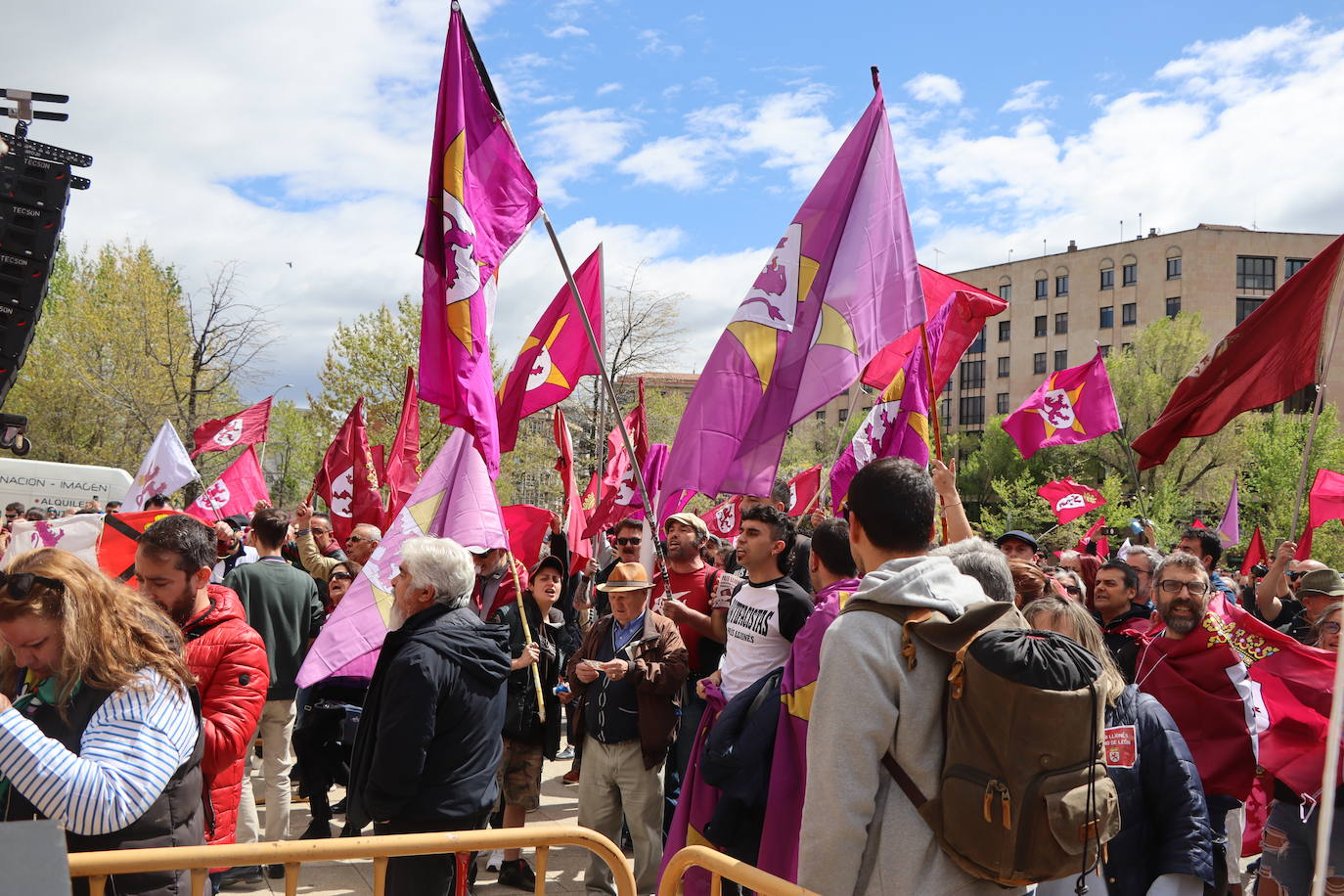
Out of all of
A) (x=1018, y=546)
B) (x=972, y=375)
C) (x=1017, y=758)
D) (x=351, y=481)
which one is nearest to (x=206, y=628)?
(x=1017, y=758)

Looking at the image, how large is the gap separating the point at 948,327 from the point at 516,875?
16.9 ft

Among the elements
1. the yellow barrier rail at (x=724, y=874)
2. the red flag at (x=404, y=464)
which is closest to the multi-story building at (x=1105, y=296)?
the red flag at (x=404, y=464)

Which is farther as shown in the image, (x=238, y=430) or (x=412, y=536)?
(x=238, y=430)

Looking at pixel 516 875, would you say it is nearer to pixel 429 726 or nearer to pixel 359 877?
pixel 359 877

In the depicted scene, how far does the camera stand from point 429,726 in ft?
14.2

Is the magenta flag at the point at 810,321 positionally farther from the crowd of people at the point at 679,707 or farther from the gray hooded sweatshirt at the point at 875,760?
the gray hooded sweatshirt at the point at 875,760

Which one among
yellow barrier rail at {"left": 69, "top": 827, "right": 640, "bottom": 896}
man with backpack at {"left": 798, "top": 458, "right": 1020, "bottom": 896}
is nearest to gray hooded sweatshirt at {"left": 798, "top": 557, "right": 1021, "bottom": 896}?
man with backpack at {"left": 798, "top": 458, "right": 1020, "bottom": 896}

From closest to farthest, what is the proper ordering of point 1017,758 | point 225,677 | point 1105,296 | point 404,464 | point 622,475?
point 1017,758 < point 225,677 < point 404,464 < point 622,475 < point 1105,296

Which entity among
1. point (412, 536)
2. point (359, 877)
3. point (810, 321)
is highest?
point (810, 321)

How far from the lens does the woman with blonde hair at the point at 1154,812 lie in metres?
3.69

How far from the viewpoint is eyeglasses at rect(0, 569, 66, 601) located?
9.57ft

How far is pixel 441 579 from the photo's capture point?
4.49 metres

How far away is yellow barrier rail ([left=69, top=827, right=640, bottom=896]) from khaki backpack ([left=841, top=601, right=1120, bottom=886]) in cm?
115

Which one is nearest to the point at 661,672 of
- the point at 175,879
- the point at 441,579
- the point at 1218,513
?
the point at 441,579
